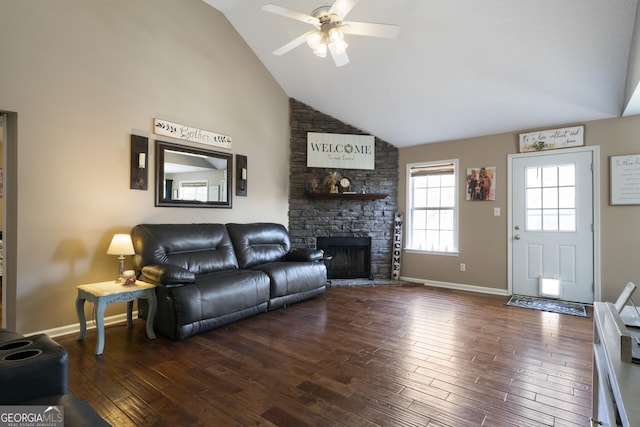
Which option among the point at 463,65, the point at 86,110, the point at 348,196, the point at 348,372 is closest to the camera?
the point at 348,372

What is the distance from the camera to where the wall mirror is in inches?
148

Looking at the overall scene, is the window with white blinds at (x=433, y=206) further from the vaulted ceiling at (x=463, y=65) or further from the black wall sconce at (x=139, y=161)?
the black wall sconce at (x=139, y=161)

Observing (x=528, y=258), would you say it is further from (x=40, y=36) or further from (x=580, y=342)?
(x=40, y=36)

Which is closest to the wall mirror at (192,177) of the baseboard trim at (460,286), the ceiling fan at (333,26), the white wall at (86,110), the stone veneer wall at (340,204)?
the white wall at (86,110)

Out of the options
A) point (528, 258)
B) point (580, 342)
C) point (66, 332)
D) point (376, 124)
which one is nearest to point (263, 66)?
point (376, 124)

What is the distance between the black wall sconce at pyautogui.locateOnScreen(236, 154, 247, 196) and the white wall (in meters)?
0.49

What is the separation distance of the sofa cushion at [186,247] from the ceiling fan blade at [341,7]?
8.63 feet

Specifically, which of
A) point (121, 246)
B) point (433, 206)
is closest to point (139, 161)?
point (121, 246)

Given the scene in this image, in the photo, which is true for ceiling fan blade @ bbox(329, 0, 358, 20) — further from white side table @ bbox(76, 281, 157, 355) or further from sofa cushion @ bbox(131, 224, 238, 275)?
white side table @ bbox(76, 281, 157, 355)

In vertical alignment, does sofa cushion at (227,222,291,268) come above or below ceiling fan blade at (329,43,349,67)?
below

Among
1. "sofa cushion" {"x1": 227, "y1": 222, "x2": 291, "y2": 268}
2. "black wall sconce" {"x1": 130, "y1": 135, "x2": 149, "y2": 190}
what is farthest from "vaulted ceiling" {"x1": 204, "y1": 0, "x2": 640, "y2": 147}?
"sofa cushion" {"x1": 227, "y1": 222, "x2": 291, "y2": 268}

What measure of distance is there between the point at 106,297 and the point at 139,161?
1540 mm

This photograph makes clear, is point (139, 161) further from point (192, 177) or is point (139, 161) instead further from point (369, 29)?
point (369, 29)

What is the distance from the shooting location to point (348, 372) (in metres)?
2.28
